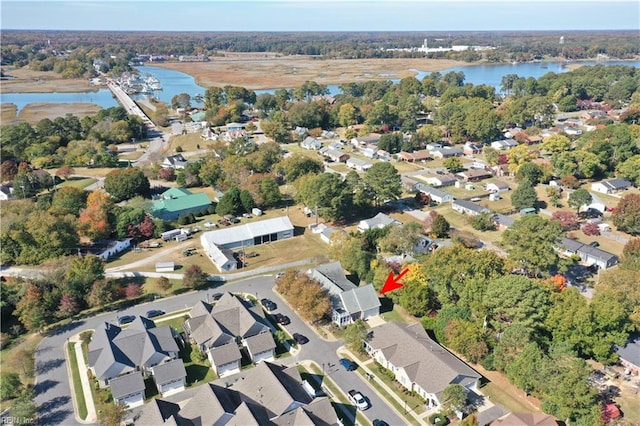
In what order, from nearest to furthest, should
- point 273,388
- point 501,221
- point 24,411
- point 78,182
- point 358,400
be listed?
point 24,411
point 273,388
point 358,400
point 501,221
point 78,182

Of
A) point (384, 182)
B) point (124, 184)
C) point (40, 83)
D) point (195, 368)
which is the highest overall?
point (40, 83)

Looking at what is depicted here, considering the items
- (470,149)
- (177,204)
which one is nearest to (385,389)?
(177,204)

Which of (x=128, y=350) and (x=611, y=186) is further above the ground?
(x=611, y=186)

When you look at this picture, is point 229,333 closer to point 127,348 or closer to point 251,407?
point 127,348

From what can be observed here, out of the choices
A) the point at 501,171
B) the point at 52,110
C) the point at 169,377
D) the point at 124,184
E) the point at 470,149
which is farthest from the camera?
the point at 52,110

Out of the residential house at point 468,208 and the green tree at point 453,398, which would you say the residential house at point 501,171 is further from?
the green tree at point 453,398

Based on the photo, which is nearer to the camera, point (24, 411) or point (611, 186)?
point (24, 411)

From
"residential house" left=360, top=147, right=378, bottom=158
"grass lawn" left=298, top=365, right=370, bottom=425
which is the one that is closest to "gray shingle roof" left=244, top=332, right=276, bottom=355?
"grass lawn" left=298, top=365, right=370, bottom=425
